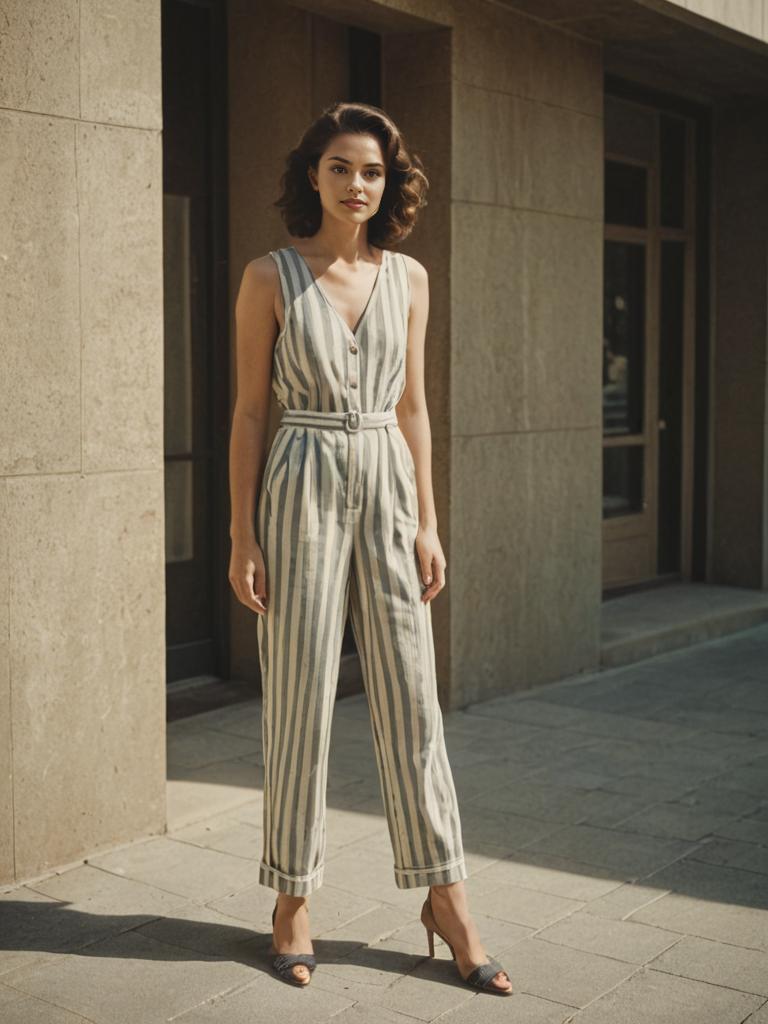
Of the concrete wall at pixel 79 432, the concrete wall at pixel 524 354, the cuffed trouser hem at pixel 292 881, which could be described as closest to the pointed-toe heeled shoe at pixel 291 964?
the cuffed trouser hem at pixel 292 881

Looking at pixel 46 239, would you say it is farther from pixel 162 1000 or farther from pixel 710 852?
pixel 710 852

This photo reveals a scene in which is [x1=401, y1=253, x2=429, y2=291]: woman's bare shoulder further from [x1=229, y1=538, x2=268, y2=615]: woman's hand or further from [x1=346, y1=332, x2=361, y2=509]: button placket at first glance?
[x1=229, y1=538, x2=268, y2=615]: woman's hand

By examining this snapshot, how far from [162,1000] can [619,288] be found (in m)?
7.46

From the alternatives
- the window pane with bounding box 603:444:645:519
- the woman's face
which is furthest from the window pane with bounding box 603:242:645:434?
the woman's face

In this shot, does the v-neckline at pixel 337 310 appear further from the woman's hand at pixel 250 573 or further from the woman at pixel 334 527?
the woman's hand at pixel 250 573

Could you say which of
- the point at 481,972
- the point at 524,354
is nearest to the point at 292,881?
the point at 481,972

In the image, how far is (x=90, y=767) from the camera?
16.0ft

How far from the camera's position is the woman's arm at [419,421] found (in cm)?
406

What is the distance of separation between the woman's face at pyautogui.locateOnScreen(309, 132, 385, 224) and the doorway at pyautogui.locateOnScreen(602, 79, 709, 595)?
6331 mm

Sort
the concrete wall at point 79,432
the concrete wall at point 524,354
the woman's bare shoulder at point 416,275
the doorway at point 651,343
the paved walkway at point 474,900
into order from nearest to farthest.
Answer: the paved walkway at point 474,900, the woman's bare shoulder at point 416,275, the concrete wall at point 79,432, the concrete wall at point 524,354, the doorway at point 651,343

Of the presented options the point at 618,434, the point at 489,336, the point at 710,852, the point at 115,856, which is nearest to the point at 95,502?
the point at 115,856

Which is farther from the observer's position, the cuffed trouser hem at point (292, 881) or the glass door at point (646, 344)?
the glass door at point (646, 344)

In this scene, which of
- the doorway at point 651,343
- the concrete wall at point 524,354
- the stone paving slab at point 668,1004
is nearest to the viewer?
the stone paving slab at point 668,1004

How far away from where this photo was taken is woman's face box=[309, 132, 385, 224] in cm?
387
